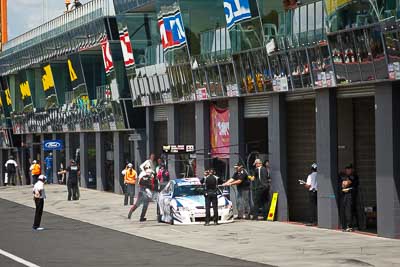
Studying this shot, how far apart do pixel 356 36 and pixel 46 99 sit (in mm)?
43009

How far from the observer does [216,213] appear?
101 feet

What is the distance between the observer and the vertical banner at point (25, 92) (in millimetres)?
70938

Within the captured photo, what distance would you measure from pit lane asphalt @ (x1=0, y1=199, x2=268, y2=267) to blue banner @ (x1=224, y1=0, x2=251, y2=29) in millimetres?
7971

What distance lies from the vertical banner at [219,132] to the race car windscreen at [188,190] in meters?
4.15

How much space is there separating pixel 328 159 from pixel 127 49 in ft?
67.5

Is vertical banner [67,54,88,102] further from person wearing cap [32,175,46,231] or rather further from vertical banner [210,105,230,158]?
person wearing cap [32,175,46,231]

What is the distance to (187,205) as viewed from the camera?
31312 millimetres

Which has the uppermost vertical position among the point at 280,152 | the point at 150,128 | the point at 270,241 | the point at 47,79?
the point at 47,79

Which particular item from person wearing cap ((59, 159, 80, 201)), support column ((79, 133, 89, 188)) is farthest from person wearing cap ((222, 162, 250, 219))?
Answer: support column ((79, 133, 89, 188))

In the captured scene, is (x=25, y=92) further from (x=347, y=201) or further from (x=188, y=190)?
(x=347, y=201)

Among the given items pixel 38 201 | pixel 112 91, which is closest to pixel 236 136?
pixel 38 201

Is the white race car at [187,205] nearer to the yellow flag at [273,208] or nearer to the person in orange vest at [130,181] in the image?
the yellow flag at [273,208]

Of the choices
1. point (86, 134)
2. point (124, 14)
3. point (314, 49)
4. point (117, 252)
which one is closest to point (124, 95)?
point (124, 14)

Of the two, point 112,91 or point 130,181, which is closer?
point 130,181
